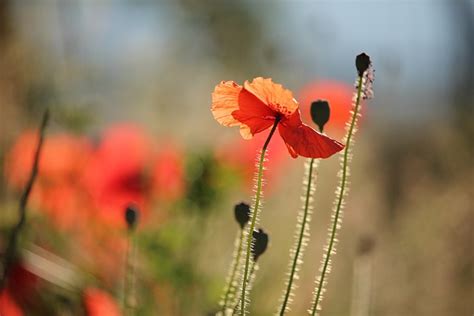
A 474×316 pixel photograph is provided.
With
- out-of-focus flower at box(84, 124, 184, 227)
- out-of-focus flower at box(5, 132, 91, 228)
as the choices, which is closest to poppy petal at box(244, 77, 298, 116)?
out-of-focus flower at box(84, 124, 184, 227)

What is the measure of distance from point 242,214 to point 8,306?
0.42 metres

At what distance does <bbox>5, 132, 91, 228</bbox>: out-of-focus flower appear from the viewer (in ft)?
4.70

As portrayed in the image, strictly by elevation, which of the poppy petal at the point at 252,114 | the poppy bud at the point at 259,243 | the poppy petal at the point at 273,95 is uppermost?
the poppy petal at the point at 273,95

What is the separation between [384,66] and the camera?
155 centimetres

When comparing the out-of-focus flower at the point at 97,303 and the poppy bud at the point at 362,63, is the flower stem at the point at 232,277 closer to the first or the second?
the poppy bud at the point at 362,63

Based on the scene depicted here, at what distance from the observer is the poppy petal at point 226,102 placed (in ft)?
2.12

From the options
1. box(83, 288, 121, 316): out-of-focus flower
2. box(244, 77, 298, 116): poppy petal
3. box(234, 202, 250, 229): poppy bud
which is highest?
box(244, 77, 298, 116): poppy petal

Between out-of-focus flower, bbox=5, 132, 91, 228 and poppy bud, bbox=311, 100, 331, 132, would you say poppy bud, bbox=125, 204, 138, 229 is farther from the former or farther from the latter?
out-of-focus flower, bbox=5, 132, 91, 228

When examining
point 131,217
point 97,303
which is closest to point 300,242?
point 131,217

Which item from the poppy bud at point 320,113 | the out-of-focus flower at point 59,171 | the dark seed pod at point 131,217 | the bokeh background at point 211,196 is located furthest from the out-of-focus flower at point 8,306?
the poppy bud at point 320,113

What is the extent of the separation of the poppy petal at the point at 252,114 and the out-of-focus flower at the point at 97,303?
468 millimetres

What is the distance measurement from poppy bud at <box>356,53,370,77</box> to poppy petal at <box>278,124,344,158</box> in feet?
0.17

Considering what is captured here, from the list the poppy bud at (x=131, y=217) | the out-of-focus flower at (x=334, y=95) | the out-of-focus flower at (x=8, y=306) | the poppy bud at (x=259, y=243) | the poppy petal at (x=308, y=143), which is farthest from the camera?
the out-of-focus flower at (x=334, y=95)

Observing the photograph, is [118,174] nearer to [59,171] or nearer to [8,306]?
[59,171]
